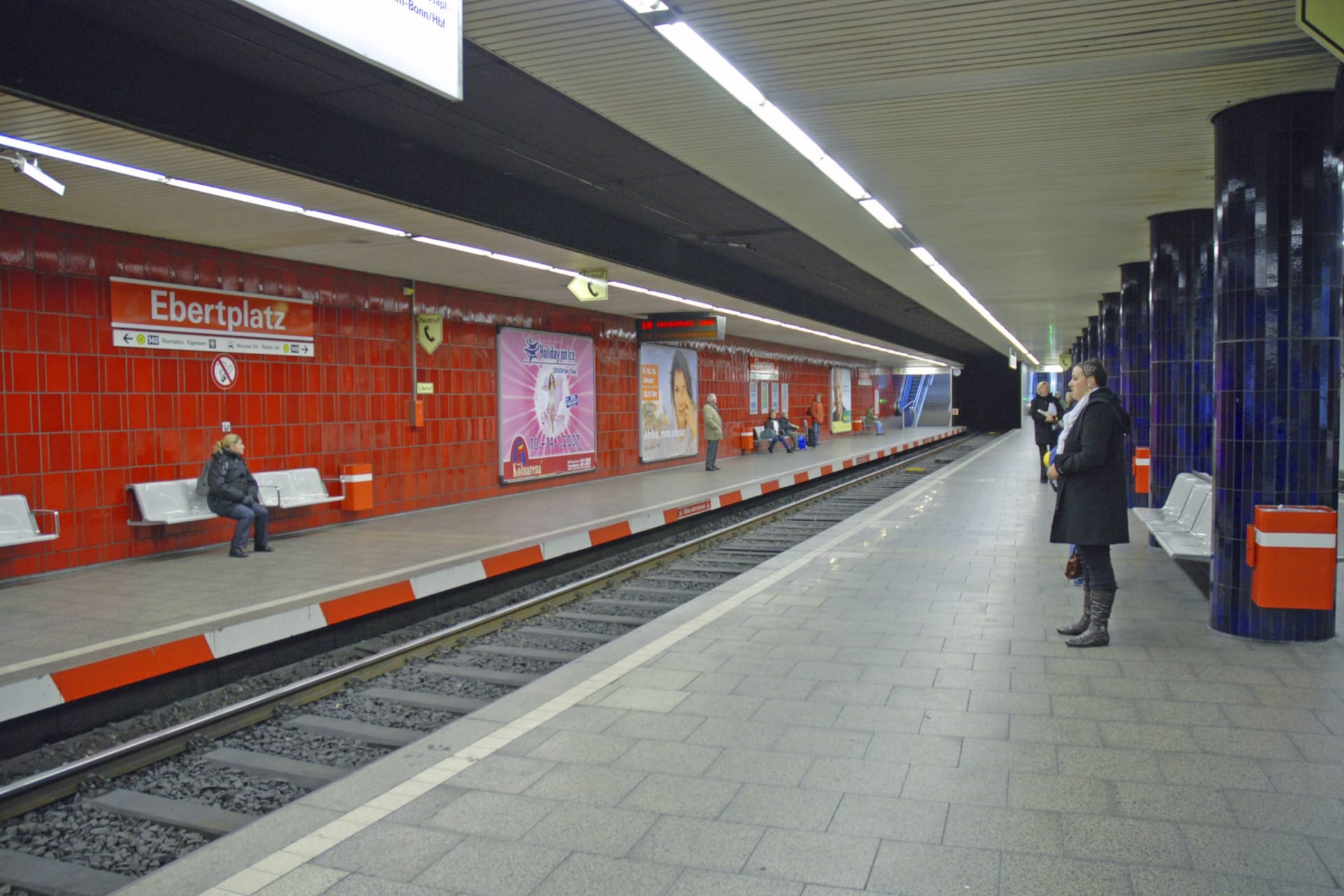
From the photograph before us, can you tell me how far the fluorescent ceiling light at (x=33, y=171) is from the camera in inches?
226

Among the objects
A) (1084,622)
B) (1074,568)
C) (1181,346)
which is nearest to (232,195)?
(1074,568)

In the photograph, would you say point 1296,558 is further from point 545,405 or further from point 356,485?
point 545,405

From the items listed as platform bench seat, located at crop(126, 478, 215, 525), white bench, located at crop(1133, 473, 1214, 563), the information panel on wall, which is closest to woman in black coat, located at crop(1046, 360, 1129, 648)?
white bench, located at crop(1133, 473, 1214, 563)

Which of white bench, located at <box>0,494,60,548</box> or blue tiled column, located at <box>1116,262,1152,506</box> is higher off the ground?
blue tiled column, located at <box>1116,262,1152,506</box>

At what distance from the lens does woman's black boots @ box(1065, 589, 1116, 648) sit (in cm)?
530

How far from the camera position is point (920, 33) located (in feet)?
15.4

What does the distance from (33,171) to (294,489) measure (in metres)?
4.82

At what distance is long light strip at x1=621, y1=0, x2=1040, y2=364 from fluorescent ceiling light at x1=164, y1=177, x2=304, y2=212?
3.78m

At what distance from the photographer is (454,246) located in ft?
31.2

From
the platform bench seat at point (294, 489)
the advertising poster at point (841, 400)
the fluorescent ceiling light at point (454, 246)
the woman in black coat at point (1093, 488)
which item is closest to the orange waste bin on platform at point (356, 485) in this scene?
the platform bench seat at point (294, 489)

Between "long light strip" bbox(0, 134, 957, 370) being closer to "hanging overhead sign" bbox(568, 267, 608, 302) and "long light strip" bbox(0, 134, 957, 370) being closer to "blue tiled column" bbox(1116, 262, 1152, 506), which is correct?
"hanging overhead sign" bbox(568, 267, 608, 302)

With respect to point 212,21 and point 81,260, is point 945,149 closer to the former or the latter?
point 212,21

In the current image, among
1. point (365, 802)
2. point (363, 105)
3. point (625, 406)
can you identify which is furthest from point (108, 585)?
point (625, 406)

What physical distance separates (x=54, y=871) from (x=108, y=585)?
14.2 ft
